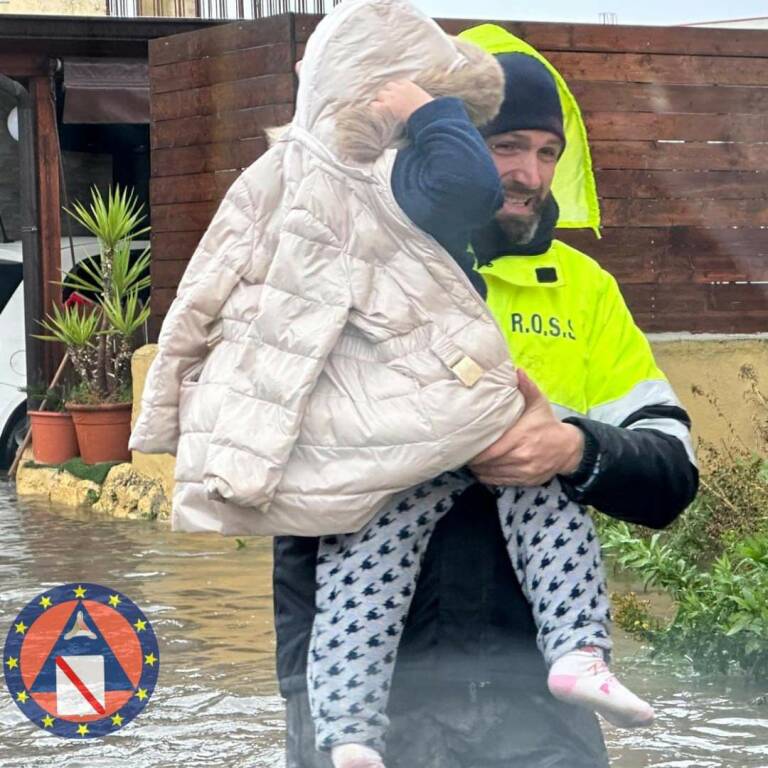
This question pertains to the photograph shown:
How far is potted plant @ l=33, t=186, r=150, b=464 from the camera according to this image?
34.6ft

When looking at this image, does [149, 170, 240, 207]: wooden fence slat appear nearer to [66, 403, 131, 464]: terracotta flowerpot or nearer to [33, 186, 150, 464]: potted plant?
[33, 186, 150, 464]: potted plant

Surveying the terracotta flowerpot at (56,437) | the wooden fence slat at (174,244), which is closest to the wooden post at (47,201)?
the terracotta flowerpot at (56,437)

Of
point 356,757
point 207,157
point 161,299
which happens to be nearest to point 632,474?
point 356,757

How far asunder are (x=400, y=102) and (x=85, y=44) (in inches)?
391

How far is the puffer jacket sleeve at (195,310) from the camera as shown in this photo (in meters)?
2.39

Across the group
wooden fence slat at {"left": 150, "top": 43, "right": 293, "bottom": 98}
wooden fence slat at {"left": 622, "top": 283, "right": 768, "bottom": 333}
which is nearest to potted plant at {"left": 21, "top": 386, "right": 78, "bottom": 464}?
wooden fence slat at {"left": 150, "top": 43, "right": 293, "bottom": 98}

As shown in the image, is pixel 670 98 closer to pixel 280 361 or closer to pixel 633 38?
pixel 633 38

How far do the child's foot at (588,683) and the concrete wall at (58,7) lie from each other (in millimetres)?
12369

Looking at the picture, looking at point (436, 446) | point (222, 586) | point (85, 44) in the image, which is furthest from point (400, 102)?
point (85, 44)

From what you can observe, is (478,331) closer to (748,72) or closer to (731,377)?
(731,377)

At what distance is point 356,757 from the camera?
7.61 feet

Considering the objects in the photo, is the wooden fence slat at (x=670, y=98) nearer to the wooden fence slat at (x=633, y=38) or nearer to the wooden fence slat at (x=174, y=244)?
the wooden fence slat at (x=633, y=38)

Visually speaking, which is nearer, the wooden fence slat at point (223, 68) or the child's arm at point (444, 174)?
the child's arm at point (444, 174)

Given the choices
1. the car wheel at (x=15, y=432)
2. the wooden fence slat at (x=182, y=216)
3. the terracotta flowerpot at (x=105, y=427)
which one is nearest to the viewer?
the wooden fence slat at (x=182, y=216)
